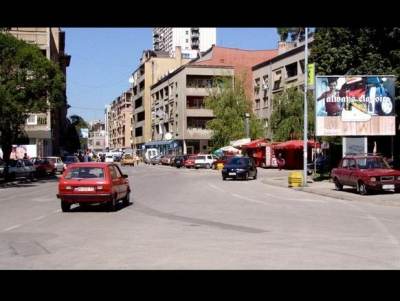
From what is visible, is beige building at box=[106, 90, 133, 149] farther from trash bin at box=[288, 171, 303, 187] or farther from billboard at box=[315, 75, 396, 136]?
trash bin at box=[288, 171, 303, 187]

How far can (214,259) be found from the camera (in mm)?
10648

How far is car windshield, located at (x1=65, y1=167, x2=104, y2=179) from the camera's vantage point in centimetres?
2012

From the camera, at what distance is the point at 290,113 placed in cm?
6512

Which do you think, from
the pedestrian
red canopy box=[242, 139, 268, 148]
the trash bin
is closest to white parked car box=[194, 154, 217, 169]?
red canopy box=[242, 139, 268, 148]

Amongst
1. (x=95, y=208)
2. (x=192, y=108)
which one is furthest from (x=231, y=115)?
(x=95, y=208)

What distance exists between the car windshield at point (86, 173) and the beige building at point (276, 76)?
52.0 m

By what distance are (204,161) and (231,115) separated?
11.4 m

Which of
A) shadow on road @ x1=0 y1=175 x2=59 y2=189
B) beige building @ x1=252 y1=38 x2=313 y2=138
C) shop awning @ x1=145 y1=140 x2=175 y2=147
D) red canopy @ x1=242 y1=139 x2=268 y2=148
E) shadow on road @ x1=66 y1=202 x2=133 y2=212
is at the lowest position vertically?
shadow on road @ x1=0 y1=175 x2=59 y2=189

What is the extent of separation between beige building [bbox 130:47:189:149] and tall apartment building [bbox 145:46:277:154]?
18.6 meters

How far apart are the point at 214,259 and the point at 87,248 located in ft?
8.72

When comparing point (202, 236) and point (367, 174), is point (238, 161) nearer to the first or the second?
point (367, 174)

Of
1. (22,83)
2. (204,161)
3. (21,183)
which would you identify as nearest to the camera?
(22,83)
